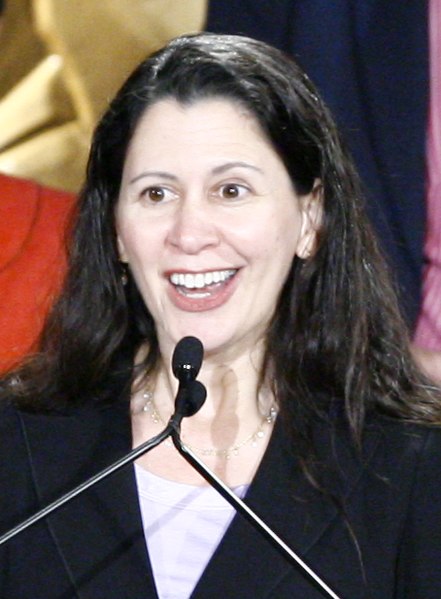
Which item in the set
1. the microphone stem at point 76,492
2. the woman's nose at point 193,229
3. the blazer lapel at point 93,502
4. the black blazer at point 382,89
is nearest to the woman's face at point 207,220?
the woman's nose at point 193,229

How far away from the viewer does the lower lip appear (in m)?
1.53

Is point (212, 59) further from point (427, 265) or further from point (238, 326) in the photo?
point (427, 265)

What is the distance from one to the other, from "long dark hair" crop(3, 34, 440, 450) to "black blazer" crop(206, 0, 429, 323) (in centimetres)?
36

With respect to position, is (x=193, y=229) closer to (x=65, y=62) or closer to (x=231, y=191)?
(x=231, y=191)

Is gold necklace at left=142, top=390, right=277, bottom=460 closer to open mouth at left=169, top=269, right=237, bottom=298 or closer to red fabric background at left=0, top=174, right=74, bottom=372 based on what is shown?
open mouth at left=169, top=269, right=237, bottom=298

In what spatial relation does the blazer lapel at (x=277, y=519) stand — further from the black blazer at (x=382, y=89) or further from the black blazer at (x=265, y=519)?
the black blazer at (x=382, y=89)

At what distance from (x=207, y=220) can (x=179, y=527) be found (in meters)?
0.30

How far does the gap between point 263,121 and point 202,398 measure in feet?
1.19

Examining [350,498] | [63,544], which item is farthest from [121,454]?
[350,498]

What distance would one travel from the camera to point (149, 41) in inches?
85.4

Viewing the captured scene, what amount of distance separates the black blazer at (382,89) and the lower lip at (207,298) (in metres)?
0.49

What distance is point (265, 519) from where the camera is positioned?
59.9 inches

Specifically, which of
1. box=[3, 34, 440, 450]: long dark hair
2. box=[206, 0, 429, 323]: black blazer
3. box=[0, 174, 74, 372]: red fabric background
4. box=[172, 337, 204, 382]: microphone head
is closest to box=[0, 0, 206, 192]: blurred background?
box=[0, 174, 74, 372]: red fabric background

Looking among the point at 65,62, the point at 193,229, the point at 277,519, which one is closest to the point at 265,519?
the point at 277,519
